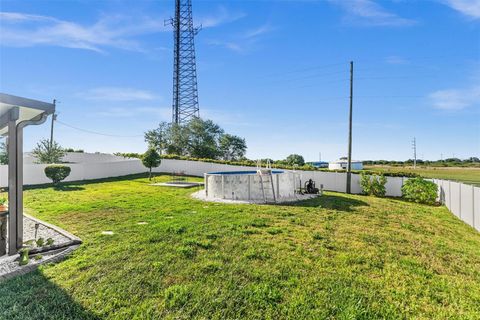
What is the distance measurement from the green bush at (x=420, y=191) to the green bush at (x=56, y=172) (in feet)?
66.0

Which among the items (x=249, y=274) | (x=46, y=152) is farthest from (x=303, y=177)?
(x=46, y=152)

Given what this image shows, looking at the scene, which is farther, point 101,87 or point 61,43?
point 101,87

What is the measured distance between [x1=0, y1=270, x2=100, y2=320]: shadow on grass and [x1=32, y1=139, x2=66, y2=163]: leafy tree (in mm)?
19392

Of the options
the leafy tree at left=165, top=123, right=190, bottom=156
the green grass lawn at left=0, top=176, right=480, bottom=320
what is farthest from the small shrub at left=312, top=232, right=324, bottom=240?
the leafy tree at left=165, top=123, right=190, bottom=156

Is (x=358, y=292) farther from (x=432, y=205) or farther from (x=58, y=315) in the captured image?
(x=432, y=205)

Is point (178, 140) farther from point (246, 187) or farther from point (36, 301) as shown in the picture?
point (36, 301)

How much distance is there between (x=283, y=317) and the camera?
317 cm

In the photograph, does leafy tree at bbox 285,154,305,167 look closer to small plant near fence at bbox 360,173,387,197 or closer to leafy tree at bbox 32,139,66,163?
small plant near fence at bbox 360,173,387,197

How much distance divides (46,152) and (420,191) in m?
24.5

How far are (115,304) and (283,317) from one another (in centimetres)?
201

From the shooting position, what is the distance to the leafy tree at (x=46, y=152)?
66.0ft

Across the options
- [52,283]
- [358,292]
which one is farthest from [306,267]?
[52,283]

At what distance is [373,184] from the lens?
56.1ft

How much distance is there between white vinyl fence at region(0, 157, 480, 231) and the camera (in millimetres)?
9602
